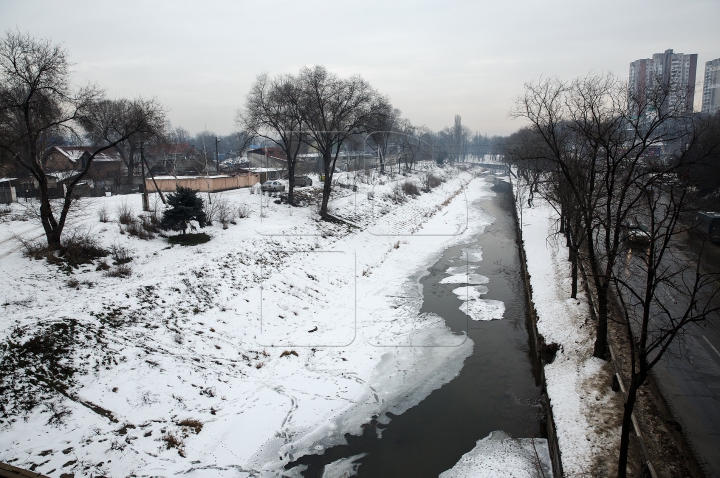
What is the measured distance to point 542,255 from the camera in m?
23.4

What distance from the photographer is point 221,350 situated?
42.5 feet

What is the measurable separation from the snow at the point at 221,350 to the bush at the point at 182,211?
40.5 inches

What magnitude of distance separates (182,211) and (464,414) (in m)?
15.2

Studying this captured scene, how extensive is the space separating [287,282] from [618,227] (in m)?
13.5

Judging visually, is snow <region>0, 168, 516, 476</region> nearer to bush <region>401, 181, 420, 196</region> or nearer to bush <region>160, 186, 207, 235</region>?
bush <region>160, 186, 207, 235</region>

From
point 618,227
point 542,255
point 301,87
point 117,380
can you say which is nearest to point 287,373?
point 117,380

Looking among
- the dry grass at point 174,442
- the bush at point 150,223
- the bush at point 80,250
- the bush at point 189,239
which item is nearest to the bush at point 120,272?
the bush at point 80,250

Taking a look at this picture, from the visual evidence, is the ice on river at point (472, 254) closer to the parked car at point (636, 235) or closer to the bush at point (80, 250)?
the parked car at point (636, 235)

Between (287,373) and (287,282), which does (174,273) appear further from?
(287,373)

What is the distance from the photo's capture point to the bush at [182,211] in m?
19.4

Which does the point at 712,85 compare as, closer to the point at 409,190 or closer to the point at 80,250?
the point at 409,190

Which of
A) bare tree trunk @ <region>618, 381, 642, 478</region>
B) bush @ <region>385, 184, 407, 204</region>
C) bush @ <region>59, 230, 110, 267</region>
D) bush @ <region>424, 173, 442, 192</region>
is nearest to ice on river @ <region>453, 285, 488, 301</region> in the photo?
bare tree trunk @ <region>618, 381, 642, 478</region>

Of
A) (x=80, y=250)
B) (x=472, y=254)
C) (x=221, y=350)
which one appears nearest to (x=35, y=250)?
(x=80, y=250)

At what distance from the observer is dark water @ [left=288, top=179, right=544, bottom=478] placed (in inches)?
362
